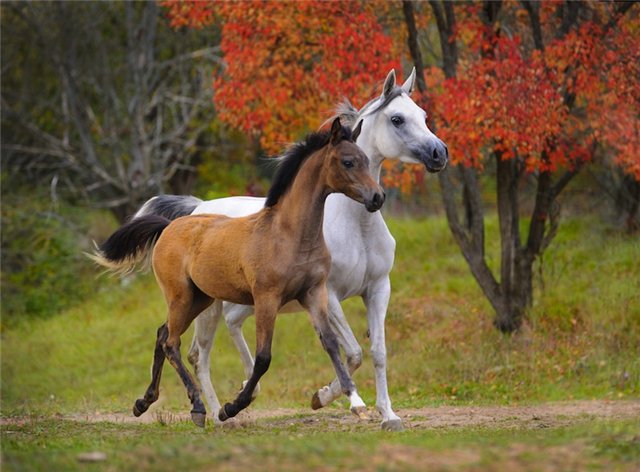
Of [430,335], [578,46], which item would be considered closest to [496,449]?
[578,46]

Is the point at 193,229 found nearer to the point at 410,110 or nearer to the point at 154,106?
the point at 410,110

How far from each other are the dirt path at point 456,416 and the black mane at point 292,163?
2162 mm

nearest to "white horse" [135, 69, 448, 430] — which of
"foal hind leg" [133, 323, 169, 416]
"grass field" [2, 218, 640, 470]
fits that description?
"grass field" [2, 218, 640, 470]

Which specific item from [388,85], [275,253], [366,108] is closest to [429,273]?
[366,108]

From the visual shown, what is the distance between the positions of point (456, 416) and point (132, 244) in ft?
11.5

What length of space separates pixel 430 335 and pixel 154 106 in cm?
1170

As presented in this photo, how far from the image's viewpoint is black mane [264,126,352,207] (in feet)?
27.2

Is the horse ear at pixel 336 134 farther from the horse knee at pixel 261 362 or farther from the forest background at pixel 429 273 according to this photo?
the forest background at pixel 429 273

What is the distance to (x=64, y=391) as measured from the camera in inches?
669

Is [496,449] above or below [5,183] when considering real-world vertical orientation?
below

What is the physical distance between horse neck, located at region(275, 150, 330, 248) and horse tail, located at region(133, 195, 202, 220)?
8.97 feet

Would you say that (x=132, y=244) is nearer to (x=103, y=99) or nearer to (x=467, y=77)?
(x=467, y=77)

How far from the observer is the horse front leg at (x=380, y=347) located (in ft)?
28.4

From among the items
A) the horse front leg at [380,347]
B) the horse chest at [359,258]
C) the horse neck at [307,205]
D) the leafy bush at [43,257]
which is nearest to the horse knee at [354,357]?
the horse front leg at [380,347]
